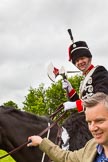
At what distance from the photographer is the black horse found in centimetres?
599

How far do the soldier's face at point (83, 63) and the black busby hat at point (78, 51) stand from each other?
0.16 ft

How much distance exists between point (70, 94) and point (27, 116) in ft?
2.41

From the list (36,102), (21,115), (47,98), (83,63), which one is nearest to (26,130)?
(21,115)

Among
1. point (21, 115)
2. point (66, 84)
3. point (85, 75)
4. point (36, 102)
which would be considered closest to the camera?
point (85, 75)

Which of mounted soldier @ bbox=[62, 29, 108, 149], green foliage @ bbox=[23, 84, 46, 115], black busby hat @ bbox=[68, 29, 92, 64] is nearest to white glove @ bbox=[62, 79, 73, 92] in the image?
mounted soldier @ bbox=[62, 29, 108, 149]

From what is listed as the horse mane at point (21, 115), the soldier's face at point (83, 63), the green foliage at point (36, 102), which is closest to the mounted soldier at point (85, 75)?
the soldier's face at point (83, 63)

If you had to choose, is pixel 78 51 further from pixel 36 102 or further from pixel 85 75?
pixel 36 102

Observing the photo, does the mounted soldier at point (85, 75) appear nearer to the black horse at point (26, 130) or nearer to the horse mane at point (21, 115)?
the black horse at point (26, 130)

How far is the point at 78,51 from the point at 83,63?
23 centimetres

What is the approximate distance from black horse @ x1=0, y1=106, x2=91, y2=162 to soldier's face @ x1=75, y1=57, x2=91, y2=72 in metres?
0.66

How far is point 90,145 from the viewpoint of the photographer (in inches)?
129

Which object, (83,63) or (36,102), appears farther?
(36,102)

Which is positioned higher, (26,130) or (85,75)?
(85,75)

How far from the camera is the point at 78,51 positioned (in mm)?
6289
